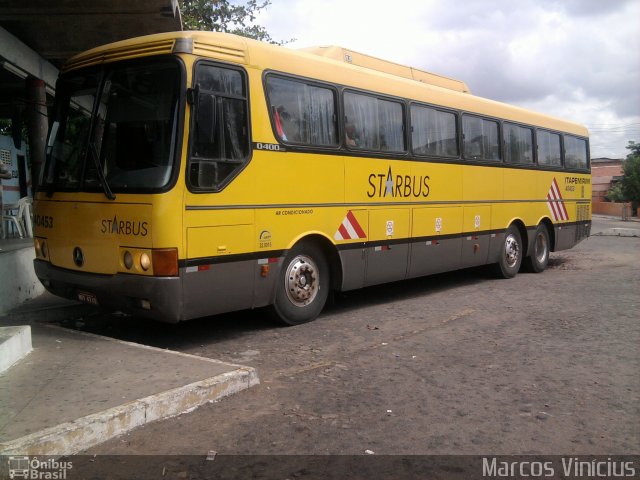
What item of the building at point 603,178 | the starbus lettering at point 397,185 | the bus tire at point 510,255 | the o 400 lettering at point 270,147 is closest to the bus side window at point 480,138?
the starbus lettering at point 397,185

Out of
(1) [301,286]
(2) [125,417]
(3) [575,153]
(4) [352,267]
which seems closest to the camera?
(2) [125,417]

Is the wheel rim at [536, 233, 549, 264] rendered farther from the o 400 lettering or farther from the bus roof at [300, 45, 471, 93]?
the o 400 lettering

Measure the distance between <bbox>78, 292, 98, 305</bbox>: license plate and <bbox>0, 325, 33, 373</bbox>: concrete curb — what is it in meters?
0.75

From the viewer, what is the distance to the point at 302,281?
274 inches

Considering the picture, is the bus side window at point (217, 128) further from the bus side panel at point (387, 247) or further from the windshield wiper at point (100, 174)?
the bus side panel at point (387, 247)

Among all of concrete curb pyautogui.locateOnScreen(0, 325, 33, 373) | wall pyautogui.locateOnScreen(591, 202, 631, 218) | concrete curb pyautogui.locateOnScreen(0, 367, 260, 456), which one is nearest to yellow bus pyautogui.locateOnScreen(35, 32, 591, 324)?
concrete curb pyautogui.locateOnScreen(0, 325, 33, 373)

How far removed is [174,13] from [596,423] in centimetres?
770

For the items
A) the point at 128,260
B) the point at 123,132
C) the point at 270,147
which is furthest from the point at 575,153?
the point at 128,260

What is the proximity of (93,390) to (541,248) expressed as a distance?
10.4m

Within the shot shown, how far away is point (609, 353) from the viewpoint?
5.92m

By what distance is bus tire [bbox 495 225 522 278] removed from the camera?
11035mm

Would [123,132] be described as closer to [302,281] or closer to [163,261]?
[163,261]

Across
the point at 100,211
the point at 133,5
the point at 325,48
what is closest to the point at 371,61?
the point at 325,48

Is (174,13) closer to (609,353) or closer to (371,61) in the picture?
(371,61)
